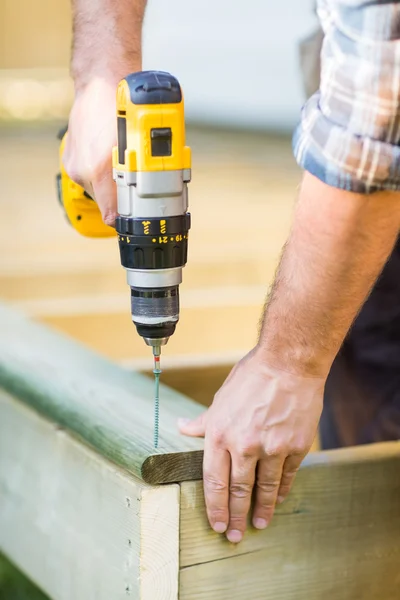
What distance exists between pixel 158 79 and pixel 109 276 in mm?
2396

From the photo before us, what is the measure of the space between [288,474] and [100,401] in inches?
14.1

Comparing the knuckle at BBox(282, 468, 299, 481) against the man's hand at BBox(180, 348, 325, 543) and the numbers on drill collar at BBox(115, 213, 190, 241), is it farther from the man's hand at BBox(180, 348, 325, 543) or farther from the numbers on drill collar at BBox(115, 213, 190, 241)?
the numbers on drill collar at BBox(115, 213, 190, 241)

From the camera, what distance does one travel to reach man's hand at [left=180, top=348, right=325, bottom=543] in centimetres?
105

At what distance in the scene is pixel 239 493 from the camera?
1.09 m

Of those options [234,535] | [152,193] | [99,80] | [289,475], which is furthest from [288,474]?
[99,80]

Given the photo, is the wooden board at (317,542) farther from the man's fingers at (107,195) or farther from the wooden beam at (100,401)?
the man's fingers at (107,195)

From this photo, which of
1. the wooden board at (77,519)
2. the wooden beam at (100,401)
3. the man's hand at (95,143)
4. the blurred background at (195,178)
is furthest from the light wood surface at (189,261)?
the man's hand at (95,143)

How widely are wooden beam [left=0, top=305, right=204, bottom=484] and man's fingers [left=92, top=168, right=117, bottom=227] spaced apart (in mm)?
277

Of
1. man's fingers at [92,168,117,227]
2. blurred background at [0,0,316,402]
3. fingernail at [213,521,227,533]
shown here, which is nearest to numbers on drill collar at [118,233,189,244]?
man's fingers at [92,168,117,227]

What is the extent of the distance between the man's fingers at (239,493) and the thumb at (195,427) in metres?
0.10

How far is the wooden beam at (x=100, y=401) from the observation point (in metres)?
1.10

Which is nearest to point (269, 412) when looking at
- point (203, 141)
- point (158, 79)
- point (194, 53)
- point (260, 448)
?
point (260, 448)

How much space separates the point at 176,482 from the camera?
1.10 meters

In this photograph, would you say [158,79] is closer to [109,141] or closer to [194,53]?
[109,141]
